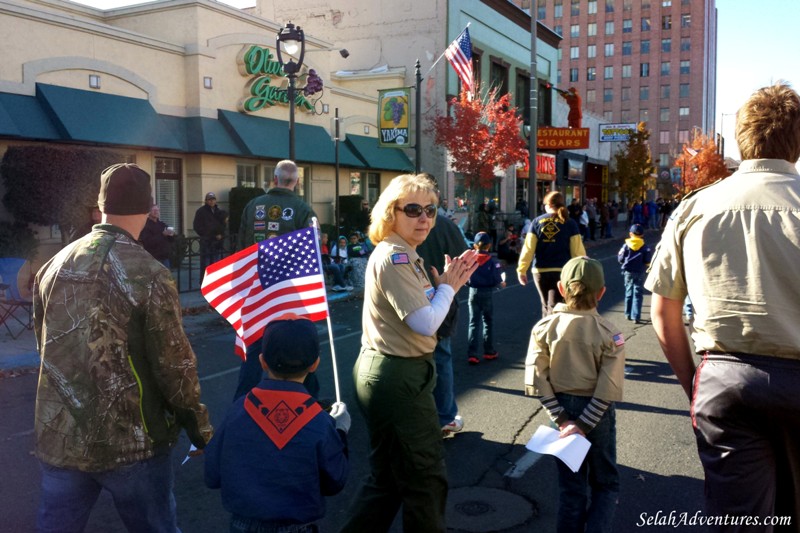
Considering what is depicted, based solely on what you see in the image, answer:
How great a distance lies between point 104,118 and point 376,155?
10.8m

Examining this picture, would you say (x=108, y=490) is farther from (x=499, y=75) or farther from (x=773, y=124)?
(x=499, y=75)

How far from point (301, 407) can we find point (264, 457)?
0.23m

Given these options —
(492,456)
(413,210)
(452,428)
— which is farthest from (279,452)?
(452,428)

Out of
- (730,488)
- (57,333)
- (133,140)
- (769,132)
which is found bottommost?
(730,488)

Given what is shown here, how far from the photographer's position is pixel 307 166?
21156 mm

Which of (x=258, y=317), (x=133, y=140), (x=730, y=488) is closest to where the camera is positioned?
(x=730, y=488)

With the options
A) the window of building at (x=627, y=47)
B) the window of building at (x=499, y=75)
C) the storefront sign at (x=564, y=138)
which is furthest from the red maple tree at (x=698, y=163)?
the storefront sign at (x=564, y=138)

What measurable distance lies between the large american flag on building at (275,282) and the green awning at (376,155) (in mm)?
18666

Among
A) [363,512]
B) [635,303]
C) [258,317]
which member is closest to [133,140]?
[635,303]

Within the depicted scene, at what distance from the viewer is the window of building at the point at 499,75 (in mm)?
31156

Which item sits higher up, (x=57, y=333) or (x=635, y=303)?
(x=57, y=333)

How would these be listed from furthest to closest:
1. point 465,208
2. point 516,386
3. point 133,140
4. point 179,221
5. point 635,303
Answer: point 465,208, point 179,221, point 133,140, point 635,303, point 516,386

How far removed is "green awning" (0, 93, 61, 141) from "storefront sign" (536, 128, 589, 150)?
69.1ft

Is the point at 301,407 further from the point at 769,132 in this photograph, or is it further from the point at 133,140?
the point at 133,140
